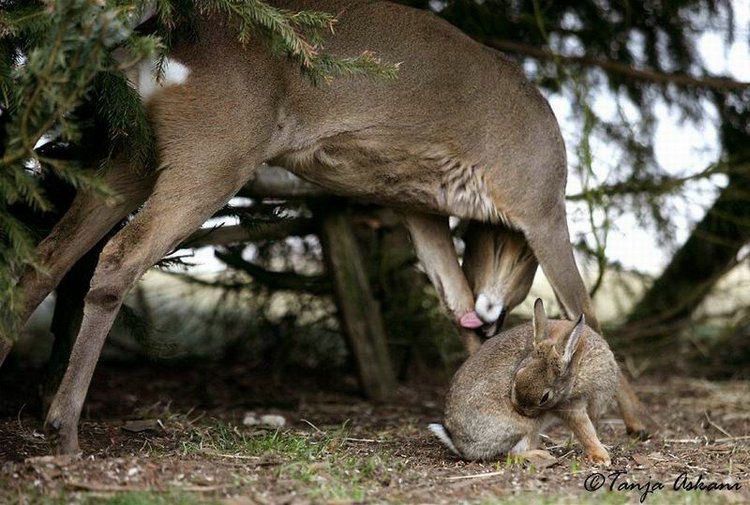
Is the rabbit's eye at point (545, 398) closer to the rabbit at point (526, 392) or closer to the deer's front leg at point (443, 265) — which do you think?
the rabbit at point (526, 392)

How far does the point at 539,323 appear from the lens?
4844 mm

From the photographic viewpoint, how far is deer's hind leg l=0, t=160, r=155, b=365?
16.1 ft

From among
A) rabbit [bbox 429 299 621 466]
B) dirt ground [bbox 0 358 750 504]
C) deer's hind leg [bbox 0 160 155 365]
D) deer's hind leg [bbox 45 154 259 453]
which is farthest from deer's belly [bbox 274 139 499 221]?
dirt ground [bbox 0 358 750 504]

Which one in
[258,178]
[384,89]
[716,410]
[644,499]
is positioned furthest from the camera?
[716,410]

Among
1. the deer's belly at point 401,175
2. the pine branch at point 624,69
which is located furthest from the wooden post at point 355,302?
the pine branch at point 624,69

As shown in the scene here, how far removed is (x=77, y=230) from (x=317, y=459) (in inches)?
62.0

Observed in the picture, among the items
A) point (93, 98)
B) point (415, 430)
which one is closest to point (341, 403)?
point (415, 430)

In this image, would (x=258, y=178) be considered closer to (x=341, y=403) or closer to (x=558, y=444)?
(x=341, y=403)

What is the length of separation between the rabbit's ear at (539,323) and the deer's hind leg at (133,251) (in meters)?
1.51

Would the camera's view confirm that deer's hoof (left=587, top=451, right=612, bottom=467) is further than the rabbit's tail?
No

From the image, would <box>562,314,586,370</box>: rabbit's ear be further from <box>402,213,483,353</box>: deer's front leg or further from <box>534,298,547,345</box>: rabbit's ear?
<box>402,213,483,353</box>: deer's front leg

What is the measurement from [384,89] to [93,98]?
4.71 ft

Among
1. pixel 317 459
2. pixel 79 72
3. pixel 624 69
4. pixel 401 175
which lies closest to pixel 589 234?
pixel 624 69

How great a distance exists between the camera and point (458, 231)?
24.7ft
